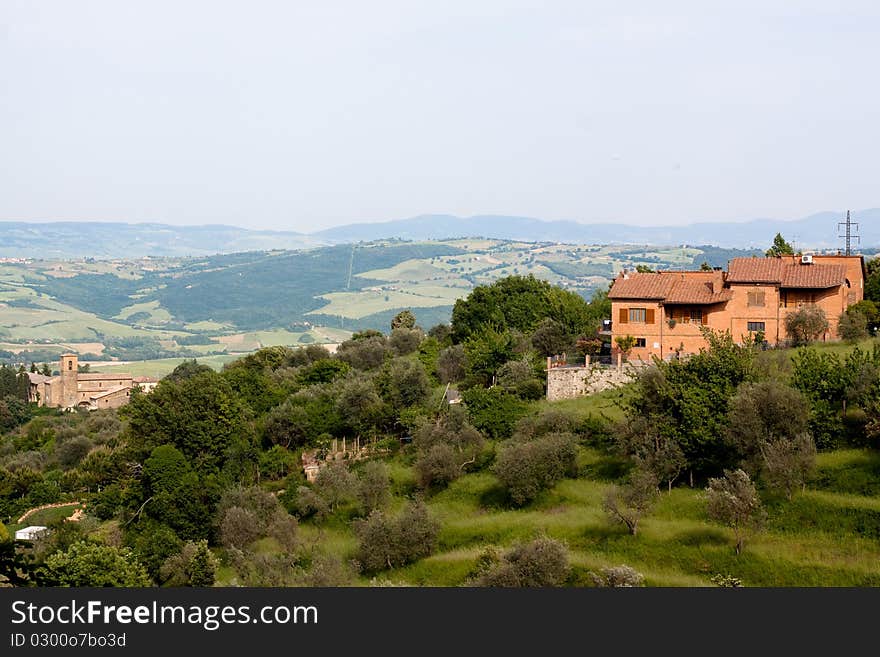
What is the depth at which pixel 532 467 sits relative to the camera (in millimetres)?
32719

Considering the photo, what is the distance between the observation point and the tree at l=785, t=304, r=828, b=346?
4156cm

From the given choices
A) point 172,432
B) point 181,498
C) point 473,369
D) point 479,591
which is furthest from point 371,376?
point 479,591

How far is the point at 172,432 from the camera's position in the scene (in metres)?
44.2

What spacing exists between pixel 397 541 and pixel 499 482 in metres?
5.72

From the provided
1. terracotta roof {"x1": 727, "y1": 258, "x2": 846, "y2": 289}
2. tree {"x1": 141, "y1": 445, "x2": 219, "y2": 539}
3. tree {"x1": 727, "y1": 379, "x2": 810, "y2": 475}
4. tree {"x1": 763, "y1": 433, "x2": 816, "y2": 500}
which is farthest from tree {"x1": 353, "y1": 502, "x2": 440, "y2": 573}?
terracotta roof {"x1": 727, "y1": 258, "x2": 846, "y2": 289}

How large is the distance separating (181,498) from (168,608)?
79.8 feet

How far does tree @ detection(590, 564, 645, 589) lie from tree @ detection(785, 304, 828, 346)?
20.5 metres

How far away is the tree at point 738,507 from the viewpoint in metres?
26.3

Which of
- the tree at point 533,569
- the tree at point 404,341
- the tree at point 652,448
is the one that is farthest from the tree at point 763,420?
the tree at point 404,341

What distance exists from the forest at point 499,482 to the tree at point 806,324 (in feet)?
3.92

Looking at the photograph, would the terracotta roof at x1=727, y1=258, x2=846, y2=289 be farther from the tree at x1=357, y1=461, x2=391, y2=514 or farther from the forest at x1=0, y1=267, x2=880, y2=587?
the tree at x1=357, y1=461, x2=391, y2=514

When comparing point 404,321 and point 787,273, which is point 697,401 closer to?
point 787,273

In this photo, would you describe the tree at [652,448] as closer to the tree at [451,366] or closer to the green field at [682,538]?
the green field at [682,538]

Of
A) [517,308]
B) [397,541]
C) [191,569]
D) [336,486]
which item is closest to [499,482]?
[397,541]
